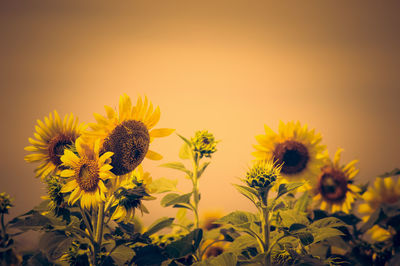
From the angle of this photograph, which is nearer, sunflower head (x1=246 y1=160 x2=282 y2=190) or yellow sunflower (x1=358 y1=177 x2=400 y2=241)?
sunflower head (x1=246 y1=160 x2=282 y2=190)

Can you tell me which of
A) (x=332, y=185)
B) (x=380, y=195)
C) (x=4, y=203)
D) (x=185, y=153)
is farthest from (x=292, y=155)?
(x=4, y=203)

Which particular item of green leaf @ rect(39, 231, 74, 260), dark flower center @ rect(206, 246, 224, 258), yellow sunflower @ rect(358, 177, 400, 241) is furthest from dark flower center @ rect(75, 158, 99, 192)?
yellow sunflower @ rect(358, 177, 400, 241)

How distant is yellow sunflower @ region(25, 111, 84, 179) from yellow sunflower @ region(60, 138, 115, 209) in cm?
12

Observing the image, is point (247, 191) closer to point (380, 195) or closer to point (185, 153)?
point (185, 153)

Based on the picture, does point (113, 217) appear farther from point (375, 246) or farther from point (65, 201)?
point (375, 246)

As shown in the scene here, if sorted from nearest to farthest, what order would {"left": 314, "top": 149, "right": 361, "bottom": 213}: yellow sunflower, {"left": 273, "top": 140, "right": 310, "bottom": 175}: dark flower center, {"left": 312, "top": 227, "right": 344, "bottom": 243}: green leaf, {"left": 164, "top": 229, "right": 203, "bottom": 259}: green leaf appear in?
1. {"left": 312, "top": 227, "right": 344, "bottom": 243}: green leaf
2. {"left": 164, "top": 229, "right": 203, "bottom": 259}: green leaf
3. {"left": 273, "top": 140, "right": 310, "bottom": 175}: dark flower center
4. {"left": 314, "top": 149, "right": 361, "bottom": 213}: yellow sunflower

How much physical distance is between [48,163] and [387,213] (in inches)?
34.8

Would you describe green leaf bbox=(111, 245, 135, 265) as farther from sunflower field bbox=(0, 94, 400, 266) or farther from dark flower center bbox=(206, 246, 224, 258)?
dark flower center bbox=(206, 246, 224, 258)

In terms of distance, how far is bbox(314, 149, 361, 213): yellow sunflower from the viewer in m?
0.97

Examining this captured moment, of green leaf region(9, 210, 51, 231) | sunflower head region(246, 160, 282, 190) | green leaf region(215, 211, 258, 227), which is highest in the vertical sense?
sunflower head region(246, 160, 282, 190)

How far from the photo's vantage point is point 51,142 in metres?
0.66

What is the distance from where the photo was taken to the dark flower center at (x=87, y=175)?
539 millimetres

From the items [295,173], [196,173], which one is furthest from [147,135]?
[295,173]

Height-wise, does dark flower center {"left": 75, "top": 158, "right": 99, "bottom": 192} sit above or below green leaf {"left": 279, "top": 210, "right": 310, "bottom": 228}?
above
